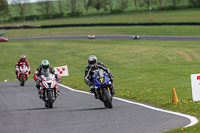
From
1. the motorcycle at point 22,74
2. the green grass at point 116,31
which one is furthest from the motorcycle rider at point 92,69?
the green grass at point 116,31

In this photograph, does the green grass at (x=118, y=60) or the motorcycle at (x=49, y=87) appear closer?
the motorcycle at (x=49, y=87)

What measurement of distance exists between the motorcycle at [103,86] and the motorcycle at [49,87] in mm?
1662

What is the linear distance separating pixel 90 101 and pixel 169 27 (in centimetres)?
6275

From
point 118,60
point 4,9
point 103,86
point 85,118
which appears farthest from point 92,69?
point 4,9

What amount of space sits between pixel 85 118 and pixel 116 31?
2701 inches

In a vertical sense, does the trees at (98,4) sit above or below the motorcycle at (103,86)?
above

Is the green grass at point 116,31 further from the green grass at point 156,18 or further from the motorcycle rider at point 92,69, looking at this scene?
the motorcycle rider at point 92,69

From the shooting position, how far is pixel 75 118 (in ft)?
35.4

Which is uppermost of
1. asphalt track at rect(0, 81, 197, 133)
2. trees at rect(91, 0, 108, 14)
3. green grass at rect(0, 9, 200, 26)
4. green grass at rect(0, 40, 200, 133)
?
trees at rect(91, 0, 108, 14)

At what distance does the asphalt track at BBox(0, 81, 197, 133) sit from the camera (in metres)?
9.05

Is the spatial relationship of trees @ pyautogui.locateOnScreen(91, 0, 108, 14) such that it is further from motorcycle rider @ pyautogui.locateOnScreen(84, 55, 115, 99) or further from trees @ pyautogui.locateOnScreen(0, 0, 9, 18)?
motorcycle rider @ pyautogui.locateOnScreen(84, 55, 115, 99)

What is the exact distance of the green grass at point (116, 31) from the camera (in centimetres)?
6975

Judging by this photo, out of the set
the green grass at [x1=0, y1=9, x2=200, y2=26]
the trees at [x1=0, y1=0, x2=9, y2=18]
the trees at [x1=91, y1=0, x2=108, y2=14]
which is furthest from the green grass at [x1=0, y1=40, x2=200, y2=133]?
the trees at [x1=0, y1=0, x2=9, y2=18]

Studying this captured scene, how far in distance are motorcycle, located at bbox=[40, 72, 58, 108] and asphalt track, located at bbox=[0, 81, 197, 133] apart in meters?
0.33
